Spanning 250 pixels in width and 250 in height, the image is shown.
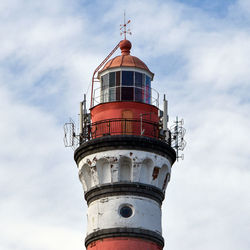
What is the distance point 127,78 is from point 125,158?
4.35 m

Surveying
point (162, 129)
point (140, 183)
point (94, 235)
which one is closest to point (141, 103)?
point (162, 129)

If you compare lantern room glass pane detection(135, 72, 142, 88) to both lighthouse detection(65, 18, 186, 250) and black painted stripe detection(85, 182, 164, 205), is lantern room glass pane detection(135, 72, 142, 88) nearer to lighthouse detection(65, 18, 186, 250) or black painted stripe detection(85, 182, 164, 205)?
lighthouse detection(65, 18, 186, 250)

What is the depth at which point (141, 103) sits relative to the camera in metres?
36.4

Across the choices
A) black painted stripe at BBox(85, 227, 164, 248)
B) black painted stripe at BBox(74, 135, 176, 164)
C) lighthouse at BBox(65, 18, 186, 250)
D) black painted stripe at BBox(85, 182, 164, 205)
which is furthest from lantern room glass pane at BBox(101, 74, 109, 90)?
black painted stripe at BBox(85, 227, 164, 248)

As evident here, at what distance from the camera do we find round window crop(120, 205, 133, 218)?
34.0 metres

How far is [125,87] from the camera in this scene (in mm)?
36844

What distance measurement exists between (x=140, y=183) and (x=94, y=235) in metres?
3.00

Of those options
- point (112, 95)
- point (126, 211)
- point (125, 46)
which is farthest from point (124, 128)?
point (125, 46)

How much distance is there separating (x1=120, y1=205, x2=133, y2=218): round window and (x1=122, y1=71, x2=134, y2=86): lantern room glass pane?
20.2ft

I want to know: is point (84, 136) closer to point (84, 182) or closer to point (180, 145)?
point (84, 182)

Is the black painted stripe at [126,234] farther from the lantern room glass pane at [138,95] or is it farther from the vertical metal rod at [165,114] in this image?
the lantern room glass pane at [138,95]

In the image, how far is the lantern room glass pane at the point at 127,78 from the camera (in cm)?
3697

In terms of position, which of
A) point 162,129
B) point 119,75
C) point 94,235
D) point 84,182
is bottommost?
point 94,235

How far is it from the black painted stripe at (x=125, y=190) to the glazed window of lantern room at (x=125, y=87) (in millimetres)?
4437
